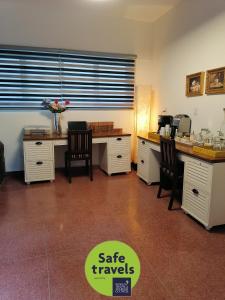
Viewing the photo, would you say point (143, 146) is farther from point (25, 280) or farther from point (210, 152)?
point (25, 280)

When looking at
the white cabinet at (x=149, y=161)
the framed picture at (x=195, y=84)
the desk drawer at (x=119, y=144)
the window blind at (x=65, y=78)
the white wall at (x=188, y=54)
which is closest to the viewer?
the white wall at (x=188, y=54)

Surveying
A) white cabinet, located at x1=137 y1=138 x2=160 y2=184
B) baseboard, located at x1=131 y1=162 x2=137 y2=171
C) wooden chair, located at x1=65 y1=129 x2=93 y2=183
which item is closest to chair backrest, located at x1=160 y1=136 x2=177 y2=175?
white cabinet, located at x1=137 y1=138 x2=160 y2=184

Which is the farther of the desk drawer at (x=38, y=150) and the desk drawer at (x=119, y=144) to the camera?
the desk drawer at (x=119, y=144)

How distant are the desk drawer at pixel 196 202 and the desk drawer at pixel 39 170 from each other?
7.18 ft

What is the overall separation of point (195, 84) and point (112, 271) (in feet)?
9.30

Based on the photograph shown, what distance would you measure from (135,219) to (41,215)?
112 centimetres

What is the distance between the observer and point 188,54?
142 inches

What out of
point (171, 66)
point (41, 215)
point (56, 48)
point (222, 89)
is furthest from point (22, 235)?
point (171, 66)

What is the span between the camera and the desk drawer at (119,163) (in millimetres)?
4258

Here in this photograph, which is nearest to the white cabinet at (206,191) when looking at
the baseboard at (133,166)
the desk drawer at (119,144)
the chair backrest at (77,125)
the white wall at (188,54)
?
the white wall at (188,54)

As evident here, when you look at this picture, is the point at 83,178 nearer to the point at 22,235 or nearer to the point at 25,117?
the point at 25,117

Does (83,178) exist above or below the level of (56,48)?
below

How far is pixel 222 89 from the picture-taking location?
2.94 metres

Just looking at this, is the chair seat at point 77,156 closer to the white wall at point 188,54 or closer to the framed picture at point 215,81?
the white wall at point 188,54
